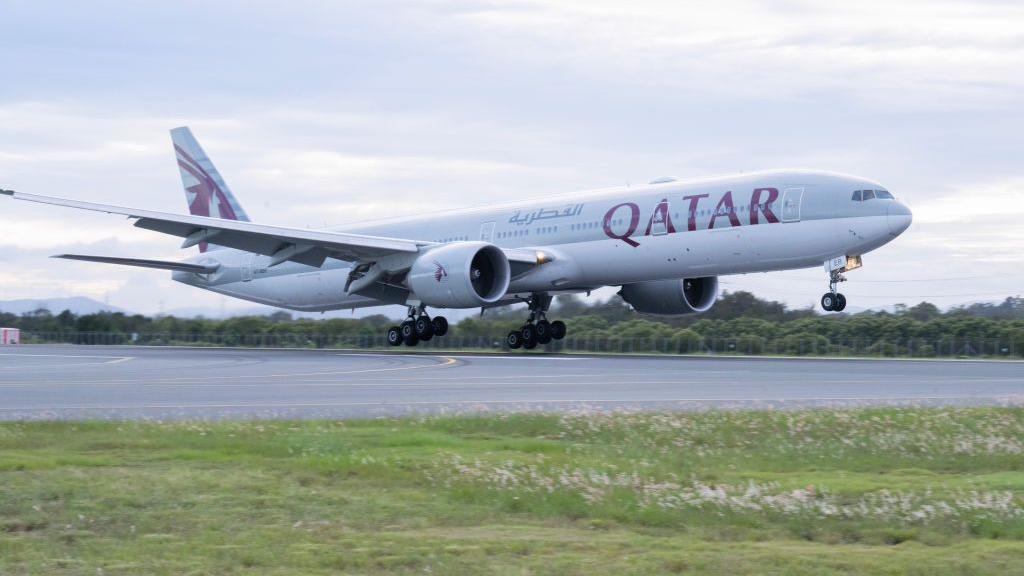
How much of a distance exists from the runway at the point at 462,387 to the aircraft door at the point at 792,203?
12.6 feet

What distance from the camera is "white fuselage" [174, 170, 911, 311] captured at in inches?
1128

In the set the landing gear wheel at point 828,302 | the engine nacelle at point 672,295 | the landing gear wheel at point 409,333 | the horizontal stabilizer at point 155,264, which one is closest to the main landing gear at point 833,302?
the landing gear wheel at point 828,302

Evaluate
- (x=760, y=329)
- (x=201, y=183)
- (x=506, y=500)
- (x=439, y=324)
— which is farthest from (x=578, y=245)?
(x=506, y=500)

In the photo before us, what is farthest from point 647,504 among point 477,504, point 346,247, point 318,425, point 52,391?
point 346,247

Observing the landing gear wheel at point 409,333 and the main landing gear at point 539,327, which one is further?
the main landing gear at point 539,327

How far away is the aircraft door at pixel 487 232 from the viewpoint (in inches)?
1455

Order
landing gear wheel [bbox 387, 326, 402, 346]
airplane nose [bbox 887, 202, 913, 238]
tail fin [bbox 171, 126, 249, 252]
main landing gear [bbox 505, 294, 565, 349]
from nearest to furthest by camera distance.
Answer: airplane nose [bbox 887, 202, 913, 238] < landing gear wheel [bbox 387, 326, 402, 346] < main landing gear [bbox 505, 294, 565, 349] < tail fin [bbox 171, 126, 249, 252]

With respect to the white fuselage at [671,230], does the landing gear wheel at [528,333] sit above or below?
below

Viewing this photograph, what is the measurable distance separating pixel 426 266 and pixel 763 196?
906cm

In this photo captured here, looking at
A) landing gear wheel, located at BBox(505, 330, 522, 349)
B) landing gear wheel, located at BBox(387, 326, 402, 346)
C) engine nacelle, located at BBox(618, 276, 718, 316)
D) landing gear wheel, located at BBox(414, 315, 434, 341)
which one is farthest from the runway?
landing gear wheel, located at BBox(505, 330, 522, 349)

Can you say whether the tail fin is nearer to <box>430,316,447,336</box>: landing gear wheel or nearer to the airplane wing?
the airplane wing

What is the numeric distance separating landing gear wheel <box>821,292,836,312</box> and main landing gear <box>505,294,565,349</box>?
35.0ft

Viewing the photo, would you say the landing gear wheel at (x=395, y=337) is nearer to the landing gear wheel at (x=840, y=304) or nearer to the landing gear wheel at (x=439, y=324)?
the landing gear wheel at (x=439, y=324)

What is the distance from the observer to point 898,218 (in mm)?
28156
